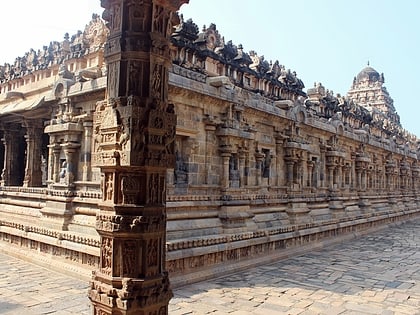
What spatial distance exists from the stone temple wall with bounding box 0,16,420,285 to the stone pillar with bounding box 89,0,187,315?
0.14m

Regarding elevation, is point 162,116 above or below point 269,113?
below

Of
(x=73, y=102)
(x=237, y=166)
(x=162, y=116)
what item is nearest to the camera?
(x=162, y=116)

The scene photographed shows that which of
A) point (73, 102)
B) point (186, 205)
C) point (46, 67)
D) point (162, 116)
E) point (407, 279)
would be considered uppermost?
point (46, 67)

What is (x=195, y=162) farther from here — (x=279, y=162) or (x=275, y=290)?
(x=279, y=162)

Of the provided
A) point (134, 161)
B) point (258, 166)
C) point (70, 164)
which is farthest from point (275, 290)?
point (70, 164)

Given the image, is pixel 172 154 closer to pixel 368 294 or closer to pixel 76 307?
pixel 76 307

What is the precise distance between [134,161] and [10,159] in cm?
1318

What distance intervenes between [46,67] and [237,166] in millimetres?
7904

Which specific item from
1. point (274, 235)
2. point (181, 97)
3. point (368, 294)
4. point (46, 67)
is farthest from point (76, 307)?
point (46, 67)

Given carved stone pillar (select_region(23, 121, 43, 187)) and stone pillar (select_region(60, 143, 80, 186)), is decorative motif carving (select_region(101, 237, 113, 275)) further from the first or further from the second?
carved stone pillar (select_region(23, 121, 43, 187))

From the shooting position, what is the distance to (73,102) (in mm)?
9742

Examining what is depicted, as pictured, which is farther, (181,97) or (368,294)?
(181,97)

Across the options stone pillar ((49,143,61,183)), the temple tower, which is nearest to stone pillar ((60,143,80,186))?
stone pillar ((49,143,61,183))

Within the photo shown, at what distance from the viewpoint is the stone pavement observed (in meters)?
6.66
